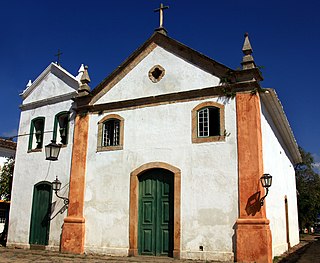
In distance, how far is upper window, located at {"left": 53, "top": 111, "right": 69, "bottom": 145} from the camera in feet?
49.1

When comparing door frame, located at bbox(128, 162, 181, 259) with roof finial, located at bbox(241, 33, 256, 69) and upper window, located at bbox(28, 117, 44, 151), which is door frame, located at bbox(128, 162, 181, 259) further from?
upper window, located at bbox(28, 117, 44, 151)

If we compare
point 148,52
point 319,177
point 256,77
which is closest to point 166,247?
point 256,77

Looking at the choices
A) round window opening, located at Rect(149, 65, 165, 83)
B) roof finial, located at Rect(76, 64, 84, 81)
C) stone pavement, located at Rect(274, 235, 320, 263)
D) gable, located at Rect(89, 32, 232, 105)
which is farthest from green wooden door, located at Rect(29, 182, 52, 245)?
stone pavement, located at Rect(274, 235, 320, 263)

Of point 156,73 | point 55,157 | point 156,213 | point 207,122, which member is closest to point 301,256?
point 156,213

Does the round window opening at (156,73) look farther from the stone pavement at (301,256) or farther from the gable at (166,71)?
the stone pavement at (301,256)

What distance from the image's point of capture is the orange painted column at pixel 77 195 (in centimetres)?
1311

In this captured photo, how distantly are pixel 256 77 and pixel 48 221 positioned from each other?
9.35m

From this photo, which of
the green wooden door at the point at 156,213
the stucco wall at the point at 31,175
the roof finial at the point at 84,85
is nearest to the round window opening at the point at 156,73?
the roof finial at the point at 84,85

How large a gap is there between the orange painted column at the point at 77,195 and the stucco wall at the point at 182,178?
0.21m

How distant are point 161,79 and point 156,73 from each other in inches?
14.4

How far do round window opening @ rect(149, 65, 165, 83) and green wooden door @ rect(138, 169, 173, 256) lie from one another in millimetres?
3281

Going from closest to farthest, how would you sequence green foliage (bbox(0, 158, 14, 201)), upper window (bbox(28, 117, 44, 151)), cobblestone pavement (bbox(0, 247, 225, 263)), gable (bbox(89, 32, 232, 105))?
1. cobblestone pavement (bbox(0, 247, 225, 263))
2. gable (bbox(89, 32, 232, 105))
3. upper window (bbox(28, 117, 44, 151))
4. green foliage (bbox(0, 158, 14, 201))

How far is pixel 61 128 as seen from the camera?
1523 centimetres

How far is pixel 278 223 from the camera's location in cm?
1314
